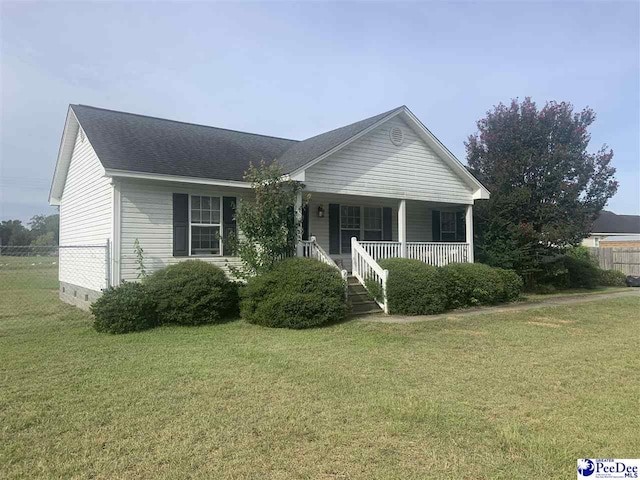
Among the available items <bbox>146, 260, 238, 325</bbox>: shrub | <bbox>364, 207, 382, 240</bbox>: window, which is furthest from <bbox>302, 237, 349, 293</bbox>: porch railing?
<bbox>364, 207, 382, 240</bbox>: window

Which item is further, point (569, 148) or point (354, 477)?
point (569, 148)

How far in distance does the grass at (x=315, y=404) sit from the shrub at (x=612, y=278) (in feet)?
44.9

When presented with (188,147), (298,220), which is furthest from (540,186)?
(188,147)

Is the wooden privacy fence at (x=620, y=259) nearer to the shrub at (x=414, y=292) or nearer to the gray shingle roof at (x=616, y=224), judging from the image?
the shrub at (x=414, y=292)

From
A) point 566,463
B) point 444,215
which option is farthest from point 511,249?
point 566,463

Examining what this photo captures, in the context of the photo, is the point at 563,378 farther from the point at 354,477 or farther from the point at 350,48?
the point at 350,48

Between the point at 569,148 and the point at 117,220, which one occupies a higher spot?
the point at 569,148

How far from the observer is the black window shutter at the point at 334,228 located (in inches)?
549

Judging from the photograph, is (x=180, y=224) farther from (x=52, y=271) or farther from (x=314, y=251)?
(x=52, y=271)

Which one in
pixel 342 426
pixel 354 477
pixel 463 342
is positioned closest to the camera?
pixel 354 477

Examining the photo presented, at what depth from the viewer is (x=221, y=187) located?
11.0 m

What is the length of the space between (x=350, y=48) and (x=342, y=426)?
11903mm

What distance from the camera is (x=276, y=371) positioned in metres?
5.68

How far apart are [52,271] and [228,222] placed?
11005 mm
